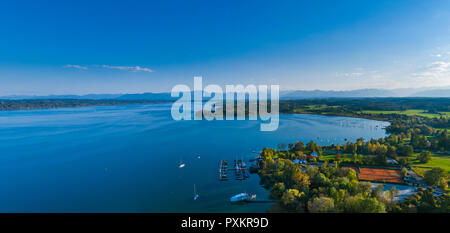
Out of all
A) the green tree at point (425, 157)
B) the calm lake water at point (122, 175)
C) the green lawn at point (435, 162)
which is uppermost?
the green tree at point (425, 157)

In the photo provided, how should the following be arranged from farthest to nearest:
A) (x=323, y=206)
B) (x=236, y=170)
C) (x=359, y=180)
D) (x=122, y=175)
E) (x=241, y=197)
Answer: (x=236, y=170), (x=122, y=175), (x=359, y=180), (x=241, y=197), (x=323, y=206)

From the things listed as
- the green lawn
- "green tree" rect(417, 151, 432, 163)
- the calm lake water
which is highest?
"green tree" rect(417, 151, 432, 163)

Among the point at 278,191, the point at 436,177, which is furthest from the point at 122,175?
the point at 436,177

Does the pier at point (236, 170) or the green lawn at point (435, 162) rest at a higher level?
the green lawn at point (435, 162)

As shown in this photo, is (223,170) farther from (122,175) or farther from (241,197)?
(122,175)

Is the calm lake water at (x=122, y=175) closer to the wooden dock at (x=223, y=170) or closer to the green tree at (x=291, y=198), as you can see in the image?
the wooden dock at (x=223, y=170)

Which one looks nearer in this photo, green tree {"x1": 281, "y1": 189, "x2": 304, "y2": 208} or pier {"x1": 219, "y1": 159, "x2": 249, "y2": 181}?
green tree {"x1": 281, "y1": 189, "x2": 304, "y2": 208}

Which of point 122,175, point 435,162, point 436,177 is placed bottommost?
point 122,175

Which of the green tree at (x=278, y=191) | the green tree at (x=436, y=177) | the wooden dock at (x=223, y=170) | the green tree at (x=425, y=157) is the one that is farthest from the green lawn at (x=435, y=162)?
the wooden dock at (x=223, y=170)

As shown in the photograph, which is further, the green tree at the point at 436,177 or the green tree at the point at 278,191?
the green tree at the point at 436,177

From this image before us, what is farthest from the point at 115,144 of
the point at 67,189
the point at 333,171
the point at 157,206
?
the point at 333,171

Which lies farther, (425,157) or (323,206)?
(425,157)
